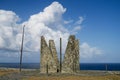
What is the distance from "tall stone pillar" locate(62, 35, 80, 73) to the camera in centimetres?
3919

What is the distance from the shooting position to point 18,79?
30.2 metres

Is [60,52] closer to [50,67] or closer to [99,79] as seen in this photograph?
[50,67]

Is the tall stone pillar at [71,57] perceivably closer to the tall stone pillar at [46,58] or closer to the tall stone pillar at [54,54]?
the tall stone pillar at [54,54]

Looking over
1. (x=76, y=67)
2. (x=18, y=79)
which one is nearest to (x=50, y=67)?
(x=76, y=67)

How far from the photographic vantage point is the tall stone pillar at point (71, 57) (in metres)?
39.2

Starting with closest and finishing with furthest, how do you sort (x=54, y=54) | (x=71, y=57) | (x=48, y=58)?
(x=71, y=57) < (x=48, y=58) < (x=54, y=54)

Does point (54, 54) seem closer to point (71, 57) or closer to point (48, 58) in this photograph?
point (48, 58)

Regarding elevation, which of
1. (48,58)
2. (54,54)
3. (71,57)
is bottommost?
(48,58)

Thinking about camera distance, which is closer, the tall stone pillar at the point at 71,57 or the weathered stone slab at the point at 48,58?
the tall stone pillar at the point at 71,57

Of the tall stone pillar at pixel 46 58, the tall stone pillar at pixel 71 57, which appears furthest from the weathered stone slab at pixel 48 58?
the tall stone pillar at pixel 71 57

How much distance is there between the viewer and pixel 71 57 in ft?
129

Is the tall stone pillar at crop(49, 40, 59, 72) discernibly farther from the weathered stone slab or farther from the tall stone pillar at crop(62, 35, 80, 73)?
the tall stone pillar at crop(62, 35, 80, 73)

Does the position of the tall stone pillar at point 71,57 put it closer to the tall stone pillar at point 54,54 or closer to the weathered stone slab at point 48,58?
the tall stone pillar at point 54,54

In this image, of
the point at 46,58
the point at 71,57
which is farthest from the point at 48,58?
the point at 71,57
